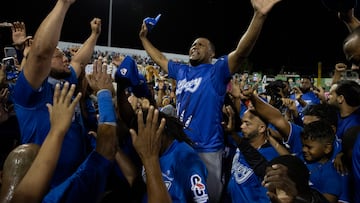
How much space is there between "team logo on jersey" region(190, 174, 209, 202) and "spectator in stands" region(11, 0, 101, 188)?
99cm

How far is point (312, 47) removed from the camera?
1049 inches

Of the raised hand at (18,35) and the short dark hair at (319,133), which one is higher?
the raised hand at (18,35)

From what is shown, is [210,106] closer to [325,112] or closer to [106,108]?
[325,112]

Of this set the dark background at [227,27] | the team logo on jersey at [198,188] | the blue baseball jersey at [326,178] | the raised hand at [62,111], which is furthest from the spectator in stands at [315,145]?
the dark background at [227,27]

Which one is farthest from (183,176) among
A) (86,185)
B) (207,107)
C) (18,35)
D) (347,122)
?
(18,35)

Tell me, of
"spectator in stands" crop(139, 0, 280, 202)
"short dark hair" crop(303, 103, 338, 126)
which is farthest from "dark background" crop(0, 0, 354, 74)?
"short dark hair" crop(303, 103, 338, 126)

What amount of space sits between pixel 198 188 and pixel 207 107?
5.25 feet

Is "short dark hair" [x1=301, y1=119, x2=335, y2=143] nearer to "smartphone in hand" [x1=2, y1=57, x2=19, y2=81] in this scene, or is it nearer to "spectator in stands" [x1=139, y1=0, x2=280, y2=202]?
"spectator in stands" [x1=139, y1=0, x2=280, y2=202]

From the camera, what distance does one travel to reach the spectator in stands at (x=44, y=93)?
2566mm

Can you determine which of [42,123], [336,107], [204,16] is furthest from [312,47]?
[42,123]

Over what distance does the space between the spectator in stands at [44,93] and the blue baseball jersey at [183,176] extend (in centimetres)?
76

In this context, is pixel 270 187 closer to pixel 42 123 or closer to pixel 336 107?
pixel 42 123

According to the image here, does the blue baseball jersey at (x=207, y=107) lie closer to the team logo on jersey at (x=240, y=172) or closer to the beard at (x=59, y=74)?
the team logo on jersey at (x=240, y=172)

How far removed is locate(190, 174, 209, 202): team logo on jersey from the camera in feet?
8.46
